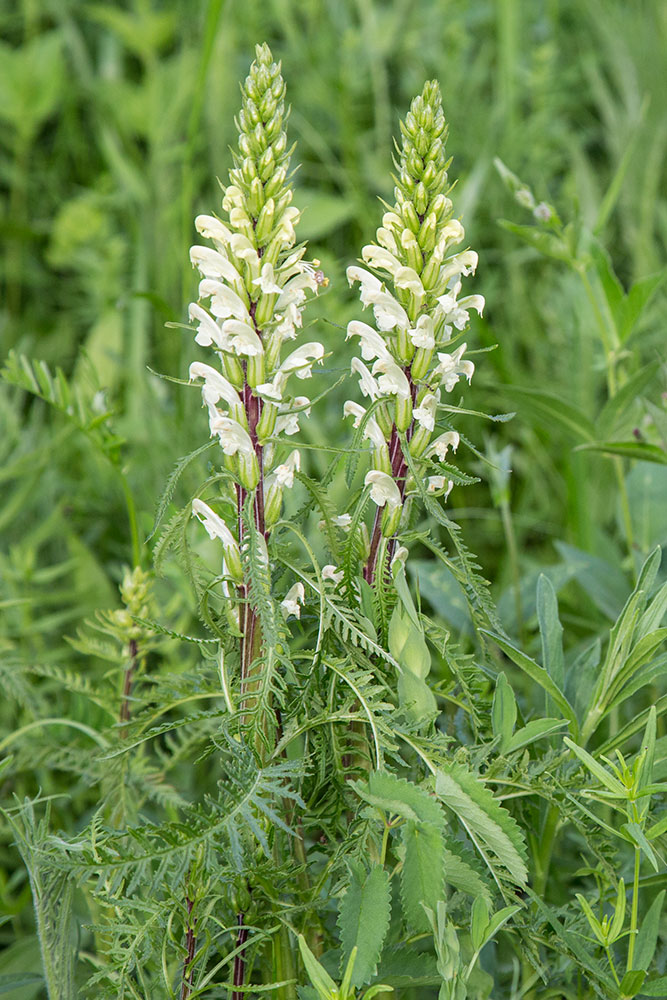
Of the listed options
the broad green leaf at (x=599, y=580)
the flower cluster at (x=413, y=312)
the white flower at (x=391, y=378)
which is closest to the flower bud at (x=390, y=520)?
the flower cluster at (x=413, y=312)

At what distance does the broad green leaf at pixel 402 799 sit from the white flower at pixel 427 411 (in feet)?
0.98

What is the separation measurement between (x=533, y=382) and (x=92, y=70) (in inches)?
69.5

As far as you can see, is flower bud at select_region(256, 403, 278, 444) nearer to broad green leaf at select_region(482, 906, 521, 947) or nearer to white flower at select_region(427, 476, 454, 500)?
white flower at select_region(427, 476, 454, 500)

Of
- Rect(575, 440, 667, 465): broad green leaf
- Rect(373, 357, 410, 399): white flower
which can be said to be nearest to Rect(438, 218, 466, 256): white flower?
Rect(373, 357, 410, 399): white flower

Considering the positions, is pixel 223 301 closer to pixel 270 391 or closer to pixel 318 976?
pixel 270 391

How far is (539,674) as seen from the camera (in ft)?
3.10

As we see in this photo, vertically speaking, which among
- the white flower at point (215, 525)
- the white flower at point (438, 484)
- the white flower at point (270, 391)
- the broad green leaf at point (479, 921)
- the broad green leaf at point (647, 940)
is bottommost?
the broad green leaf at point (647, 940)

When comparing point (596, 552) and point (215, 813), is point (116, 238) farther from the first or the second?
point (215, 813)

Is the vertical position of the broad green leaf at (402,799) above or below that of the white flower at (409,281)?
below

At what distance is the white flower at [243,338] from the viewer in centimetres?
84

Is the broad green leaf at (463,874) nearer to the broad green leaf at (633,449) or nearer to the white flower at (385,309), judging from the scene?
the white flower at (385,309)

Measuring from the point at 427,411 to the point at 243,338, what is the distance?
0.17 m

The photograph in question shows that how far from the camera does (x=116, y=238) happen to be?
8.20ft

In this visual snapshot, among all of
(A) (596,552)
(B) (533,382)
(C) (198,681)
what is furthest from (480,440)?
(C) (198,681)
